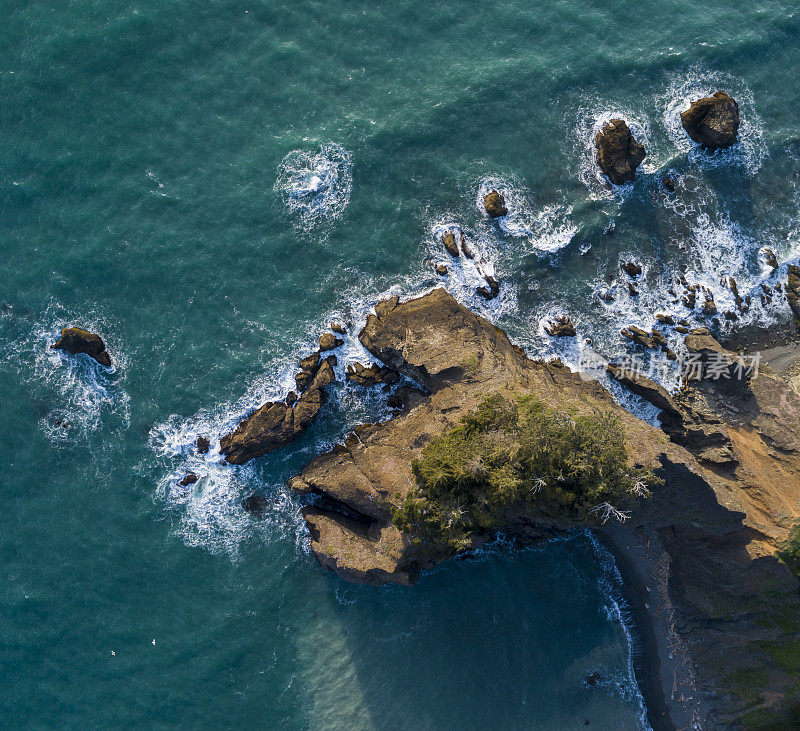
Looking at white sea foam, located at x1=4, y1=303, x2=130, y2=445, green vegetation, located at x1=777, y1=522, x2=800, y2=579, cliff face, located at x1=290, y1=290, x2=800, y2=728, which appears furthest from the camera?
white sea foam, located at x1=4, y1=303, x2=130, y2=445

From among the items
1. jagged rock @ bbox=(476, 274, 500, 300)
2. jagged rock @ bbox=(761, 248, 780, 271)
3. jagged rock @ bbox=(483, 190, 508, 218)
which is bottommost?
jagged rock @ bbox=(476, 274, 500, 300)


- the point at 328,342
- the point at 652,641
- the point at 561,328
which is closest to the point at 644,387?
the point at 561,328

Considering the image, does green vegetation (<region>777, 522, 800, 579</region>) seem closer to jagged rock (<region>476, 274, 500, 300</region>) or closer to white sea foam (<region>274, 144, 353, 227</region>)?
jagged rock (<region>476, 274, 500, 300</region>)

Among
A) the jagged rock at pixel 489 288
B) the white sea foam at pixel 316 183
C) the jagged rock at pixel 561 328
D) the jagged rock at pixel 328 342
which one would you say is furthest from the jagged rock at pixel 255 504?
the jagged rock at pixel 561 328

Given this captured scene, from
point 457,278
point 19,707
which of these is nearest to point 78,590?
point 19,707

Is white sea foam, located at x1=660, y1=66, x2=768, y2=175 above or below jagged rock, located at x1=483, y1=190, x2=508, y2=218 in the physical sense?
above

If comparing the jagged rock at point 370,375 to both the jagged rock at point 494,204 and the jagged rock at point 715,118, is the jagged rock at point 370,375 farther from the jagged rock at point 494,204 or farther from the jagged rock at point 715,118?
the jagged rock at point 715,118

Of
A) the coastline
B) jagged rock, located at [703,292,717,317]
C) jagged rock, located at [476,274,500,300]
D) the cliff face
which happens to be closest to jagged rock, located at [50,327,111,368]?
the cliff face
